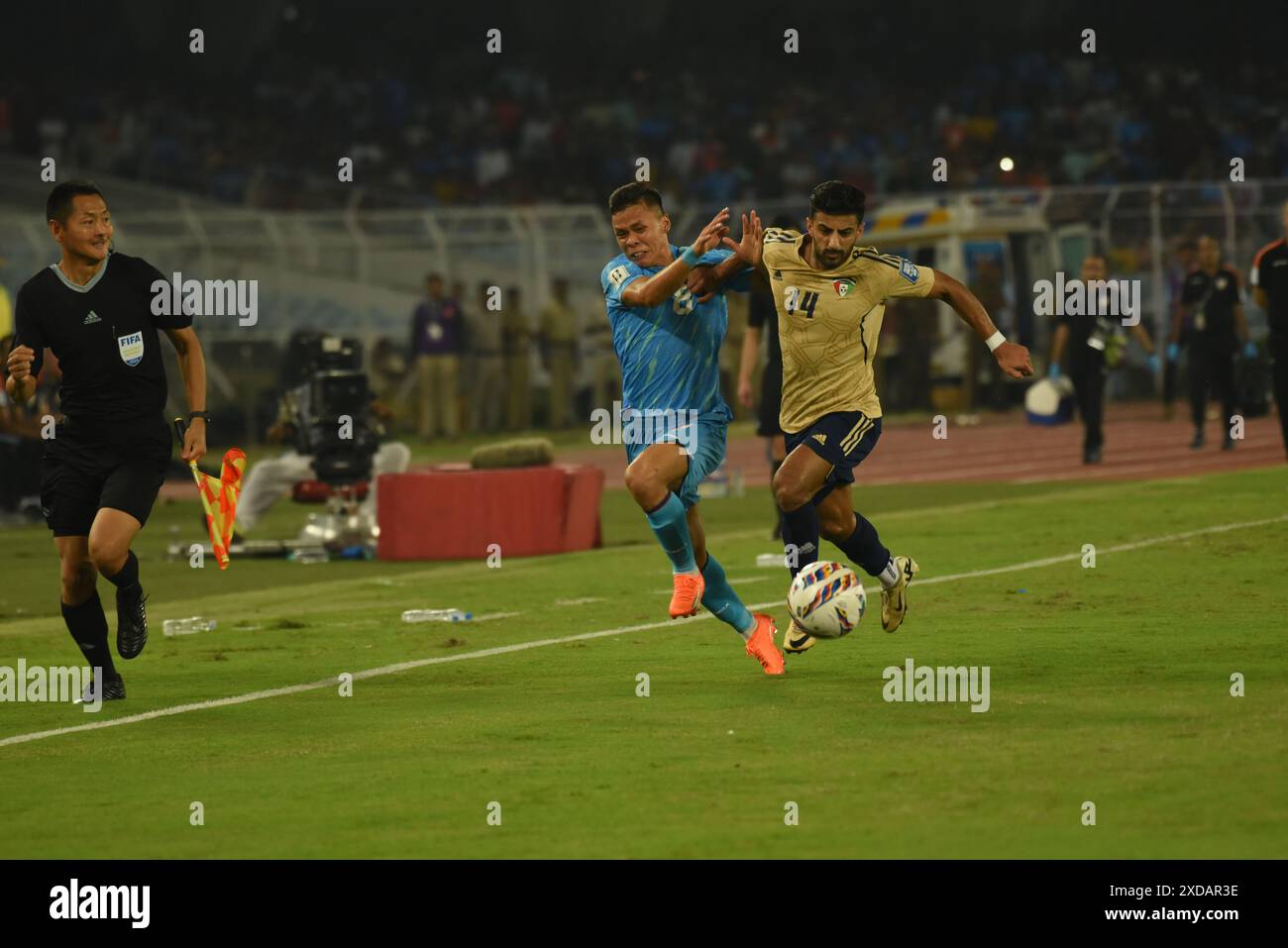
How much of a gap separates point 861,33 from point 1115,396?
44.0ft

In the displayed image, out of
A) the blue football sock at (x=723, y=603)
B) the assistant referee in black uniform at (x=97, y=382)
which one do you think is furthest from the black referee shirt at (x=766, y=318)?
the assistant referee in black uniform at (x=97, y=382)

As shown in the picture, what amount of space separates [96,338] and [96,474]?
605mm

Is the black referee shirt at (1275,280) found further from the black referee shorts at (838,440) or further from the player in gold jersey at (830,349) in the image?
the black referee shorts at (838,440)

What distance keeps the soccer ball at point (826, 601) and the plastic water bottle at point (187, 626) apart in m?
4.62

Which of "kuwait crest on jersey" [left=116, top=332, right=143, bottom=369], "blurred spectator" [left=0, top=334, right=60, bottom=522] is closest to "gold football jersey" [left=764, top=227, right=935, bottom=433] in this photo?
"kuwait crest on jersey" [left=116, top=332, right=143, bottom=369]

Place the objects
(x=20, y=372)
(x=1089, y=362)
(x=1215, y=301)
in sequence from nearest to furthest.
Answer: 1. (x=20, y=372)
2. (x=1089, y=362)
3. (x=1215, y=301)

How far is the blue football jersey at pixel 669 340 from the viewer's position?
1041 centimetres

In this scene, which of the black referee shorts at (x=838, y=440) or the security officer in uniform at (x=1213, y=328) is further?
the security officer in uniform at (x=1213, y=328)

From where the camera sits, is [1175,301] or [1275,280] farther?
[1175,301]

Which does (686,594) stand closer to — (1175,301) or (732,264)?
(732,264)

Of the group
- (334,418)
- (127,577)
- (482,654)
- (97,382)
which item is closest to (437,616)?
(482,654)

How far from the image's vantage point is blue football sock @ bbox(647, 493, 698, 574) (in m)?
10.3

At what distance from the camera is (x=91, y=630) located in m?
10.2

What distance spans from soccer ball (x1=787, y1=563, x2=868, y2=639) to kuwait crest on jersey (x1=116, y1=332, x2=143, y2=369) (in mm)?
3116
